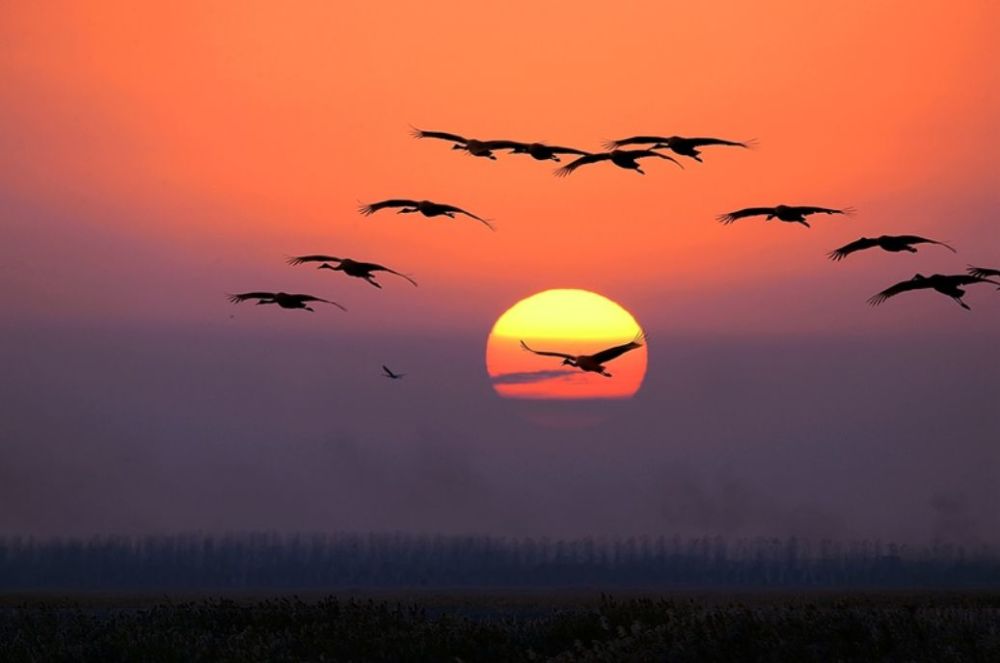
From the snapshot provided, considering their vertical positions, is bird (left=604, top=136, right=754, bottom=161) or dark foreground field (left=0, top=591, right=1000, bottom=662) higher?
bird (left=604, top=136, right=754, bottom=161)

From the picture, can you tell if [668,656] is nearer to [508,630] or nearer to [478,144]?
[508,630]

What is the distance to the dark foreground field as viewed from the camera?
23.7 meters

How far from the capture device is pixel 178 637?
1213 inches

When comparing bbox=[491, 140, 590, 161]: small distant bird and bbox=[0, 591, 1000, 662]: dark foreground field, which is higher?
bbox=[491, 140, 590, 161]: small distant bird

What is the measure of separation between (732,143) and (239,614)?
16.1m

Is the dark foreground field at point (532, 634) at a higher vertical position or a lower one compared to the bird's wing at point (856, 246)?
lower

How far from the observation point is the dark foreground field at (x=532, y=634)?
23734mm

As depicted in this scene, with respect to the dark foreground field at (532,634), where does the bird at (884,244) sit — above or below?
above

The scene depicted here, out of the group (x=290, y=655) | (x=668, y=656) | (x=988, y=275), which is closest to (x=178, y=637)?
(x=290, y=655)

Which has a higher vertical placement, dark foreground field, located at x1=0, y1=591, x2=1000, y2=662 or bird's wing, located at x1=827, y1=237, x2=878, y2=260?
bird's wing, located at x1=827, y1=237, x2=878, y2=260

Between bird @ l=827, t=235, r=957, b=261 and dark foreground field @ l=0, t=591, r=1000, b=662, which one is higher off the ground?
bird @ l=827, t=235, r=957, b=261

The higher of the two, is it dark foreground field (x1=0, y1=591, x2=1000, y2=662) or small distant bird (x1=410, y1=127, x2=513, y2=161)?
small distant bird (x1=410, y1=127, x2=513, y2=161)

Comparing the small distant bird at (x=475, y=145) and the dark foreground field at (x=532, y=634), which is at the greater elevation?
the small distant bird at (x=475, y=145)

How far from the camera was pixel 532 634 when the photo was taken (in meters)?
30.3
